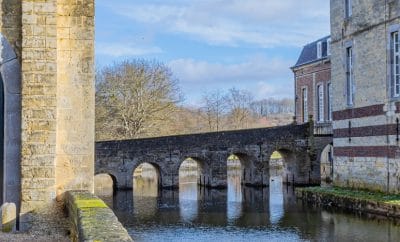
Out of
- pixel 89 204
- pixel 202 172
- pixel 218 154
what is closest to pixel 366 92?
pixel 218 154

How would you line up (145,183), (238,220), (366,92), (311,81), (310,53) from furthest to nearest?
(310,53) < (311,81) < (145,183) < (366,92) < (238,220)

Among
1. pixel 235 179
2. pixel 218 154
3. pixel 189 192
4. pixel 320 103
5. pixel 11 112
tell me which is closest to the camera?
pixel 11 112

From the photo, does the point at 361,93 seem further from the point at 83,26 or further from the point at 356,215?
the point at 83,26

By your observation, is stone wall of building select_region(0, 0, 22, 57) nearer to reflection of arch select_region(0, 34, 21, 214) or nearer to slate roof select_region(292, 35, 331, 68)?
reflection of arch select_region(0, 34, 21, 214)

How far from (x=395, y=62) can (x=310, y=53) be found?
16288mm

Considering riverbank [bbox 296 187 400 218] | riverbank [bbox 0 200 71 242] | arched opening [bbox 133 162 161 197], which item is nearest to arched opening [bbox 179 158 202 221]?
arched opening [bbox 133 162 161 197]

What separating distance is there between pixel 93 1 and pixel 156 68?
28.0m

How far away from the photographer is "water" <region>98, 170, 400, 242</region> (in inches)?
502

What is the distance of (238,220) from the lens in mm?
15570

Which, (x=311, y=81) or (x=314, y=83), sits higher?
(x=311, y=81)

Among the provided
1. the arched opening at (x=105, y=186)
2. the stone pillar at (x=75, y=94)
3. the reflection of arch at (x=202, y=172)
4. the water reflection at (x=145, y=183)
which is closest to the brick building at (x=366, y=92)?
the water reflection at (x=145, y=183)

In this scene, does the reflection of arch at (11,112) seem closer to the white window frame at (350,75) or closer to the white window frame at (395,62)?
the white window frame at (395,62)

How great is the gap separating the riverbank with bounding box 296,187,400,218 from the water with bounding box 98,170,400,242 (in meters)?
0.43

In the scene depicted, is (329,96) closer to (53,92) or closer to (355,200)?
(355,200)
